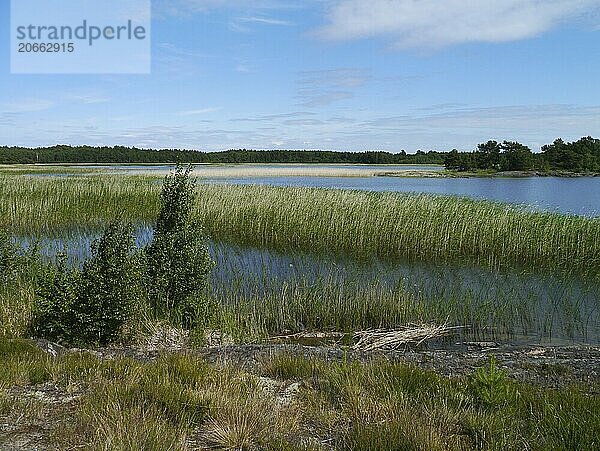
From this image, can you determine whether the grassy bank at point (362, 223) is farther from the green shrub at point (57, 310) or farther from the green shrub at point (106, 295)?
the green shrub at point (57, 310)

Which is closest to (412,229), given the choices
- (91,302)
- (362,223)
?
(362,223)

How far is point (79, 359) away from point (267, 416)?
2.51 m

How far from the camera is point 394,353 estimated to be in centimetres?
661

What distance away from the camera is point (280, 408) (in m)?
4.17

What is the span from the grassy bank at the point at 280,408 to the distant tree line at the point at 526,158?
7668 centimetres

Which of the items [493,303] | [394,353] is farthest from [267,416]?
[493,303]

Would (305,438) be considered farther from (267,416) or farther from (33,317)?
(33,317)

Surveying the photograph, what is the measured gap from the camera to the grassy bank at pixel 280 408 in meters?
3.56

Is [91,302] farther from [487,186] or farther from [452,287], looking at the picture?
[487,186]

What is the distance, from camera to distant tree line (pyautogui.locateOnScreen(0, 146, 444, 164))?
115500mm

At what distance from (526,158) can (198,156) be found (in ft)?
281

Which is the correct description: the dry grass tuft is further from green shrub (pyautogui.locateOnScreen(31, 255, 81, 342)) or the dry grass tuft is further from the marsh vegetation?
green shrub (pyautogui.locateOnScreen(31, 255, 81, 342))

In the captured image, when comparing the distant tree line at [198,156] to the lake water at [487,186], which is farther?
the distant tree line at [198,156]

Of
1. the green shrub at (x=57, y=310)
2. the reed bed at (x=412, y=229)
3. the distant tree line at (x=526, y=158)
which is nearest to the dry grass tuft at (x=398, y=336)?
the green shrub at (x=57, y=310)
